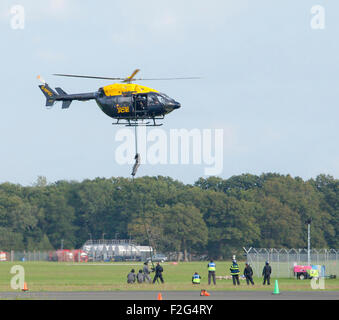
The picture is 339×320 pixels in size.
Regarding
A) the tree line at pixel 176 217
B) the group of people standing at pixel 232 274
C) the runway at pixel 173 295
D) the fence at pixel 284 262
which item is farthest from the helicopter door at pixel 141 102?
the tree line at pixel 176 217

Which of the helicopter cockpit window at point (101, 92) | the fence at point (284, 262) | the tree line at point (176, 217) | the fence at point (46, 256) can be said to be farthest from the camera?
the tree line at point (176, 217)

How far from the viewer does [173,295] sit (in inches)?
1630

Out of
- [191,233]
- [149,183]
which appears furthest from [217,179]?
[191,233]

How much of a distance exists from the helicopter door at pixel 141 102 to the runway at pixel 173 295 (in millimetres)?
10733

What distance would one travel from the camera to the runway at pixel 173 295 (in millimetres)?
39531

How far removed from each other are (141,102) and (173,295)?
482 inches

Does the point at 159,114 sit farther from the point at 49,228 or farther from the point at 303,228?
the point at 303,228

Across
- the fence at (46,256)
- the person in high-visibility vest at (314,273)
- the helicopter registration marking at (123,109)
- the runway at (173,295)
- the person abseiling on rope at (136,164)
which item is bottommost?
the runway at (173,295)

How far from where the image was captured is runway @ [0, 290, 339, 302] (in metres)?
39.5

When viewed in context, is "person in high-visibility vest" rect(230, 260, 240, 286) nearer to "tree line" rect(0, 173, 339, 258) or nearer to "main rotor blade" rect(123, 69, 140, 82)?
"main rotor blade" rect(123, 69, 140, 82)

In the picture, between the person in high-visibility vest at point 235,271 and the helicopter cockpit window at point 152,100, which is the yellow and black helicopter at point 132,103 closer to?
the helicopter cockpit window at point 152,100

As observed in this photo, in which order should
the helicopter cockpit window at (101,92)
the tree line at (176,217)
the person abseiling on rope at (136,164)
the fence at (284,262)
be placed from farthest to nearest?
the tree line at (176,217) → the fence at (284,262) → the helicopter cockpit window at (101,92) → the person abseiling on rope at (136,164)
